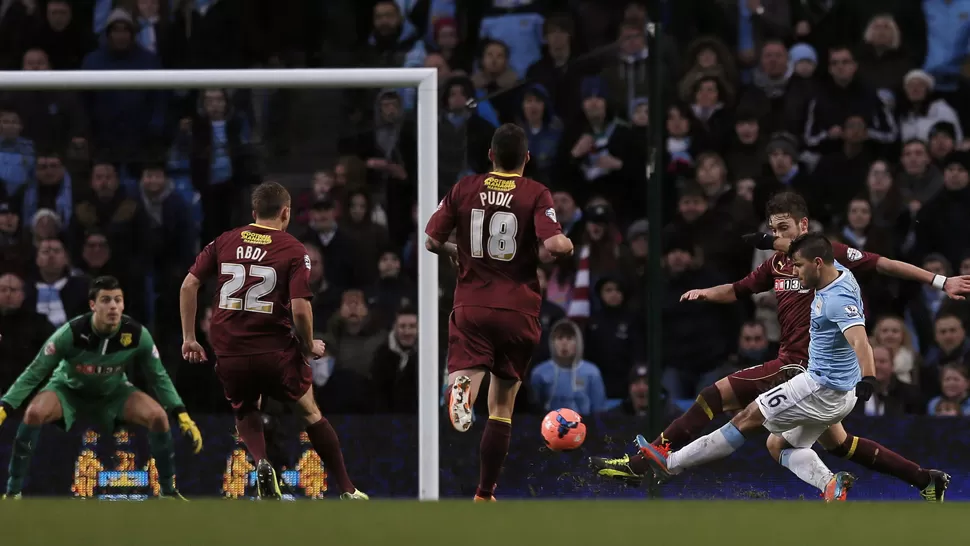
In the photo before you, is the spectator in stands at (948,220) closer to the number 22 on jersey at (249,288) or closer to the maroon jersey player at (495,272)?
the maroon jersey player at (495,272)

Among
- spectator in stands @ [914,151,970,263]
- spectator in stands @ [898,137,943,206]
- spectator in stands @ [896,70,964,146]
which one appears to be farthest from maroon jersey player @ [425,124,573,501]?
spectator in stands @ [896,70,964,146]

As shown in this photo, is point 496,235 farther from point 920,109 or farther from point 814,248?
point 920,109

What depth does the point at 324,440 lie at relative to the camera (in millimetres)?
6688

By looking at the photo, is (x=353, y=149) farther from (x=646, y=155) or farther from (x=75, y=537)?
(x=75, y=537)

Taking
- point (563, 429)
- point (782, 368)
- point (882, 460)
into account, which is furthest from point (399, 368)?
point (882, 460)

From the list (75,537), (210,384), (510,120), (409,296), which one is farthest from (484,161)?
(75,537)

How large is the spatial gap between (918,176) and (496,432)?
2.92m

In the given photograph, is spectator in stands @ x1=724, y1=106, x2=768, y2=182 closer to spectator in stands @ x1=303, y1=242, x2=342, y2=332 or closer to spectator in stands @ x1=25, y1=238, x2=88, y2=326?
spectator in stands @ x1=303, y1=242, x2=342, y2=332

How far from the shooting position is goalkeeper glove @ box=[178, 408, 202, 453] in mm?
6879

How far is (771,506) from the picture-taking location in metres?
3.83

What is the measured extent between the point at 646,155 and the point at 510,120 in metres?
0.68

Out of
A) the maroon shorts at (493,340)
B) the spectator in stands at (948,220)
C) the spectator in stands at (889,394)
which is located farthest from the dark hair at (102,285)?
the spectator in stands at (948,220)

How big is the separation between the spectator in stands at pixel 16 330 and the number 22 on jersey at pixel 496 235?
2.27 metres

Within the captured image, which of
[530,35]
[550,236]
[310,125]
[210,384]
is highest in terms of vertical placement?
[530,35]
